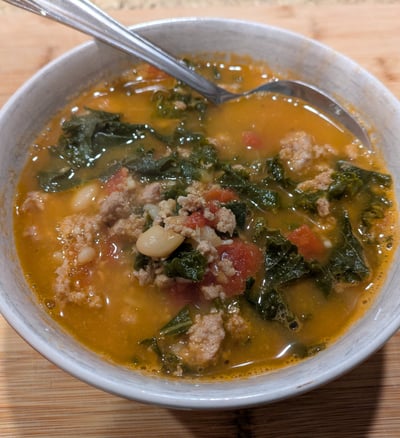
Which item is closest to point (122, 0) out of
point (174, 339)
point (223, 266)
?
point (223, 266)

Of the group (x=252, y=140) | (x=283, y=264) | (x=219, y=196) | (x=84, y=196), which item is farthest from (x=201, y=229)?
(x=252, y=140)

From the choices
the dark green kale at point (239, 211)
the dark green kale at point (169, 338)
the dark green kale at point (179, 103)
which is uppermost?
the dark green kale at point (179, 103)

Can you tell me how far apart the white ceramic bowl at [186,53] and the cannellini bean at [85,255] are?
0.95 feet

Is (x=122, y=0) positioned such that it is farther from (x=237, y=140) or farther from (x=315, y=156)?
(x=315, y=156)

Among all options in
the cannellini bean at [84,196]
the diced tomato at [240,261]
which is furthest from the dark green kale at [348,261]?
the cannellini bean at [84,196]

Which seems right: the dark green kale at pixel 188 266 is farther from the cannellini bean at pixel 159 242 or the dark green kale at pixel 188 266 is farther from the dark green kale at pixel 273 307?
the dark green kale at pixel 273 307

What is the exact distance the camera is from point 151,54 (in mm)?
2881

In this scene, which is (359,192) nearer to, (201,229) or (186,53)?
(201,229)

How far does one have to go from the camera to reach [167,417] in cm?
216

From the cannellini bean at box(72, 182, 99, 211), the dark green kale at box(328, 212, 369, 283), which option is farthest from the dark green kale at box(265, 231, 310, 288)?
the cannellini bean at box(72, 182, 99, 211)

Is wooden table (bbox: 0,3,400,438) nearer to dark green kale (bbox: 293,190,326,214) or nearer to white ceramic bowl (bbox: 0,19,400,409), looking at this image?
white ceramic bowl (bbox: 0,19,400,409)

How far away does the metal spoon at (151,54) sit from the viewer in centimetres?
271

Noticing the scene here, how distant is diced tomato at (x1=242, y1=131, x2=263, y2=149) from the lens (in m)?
2.83

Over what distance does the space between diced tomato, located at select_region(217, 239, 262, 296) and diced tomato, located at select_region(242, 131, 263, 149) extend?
710 millimetres
